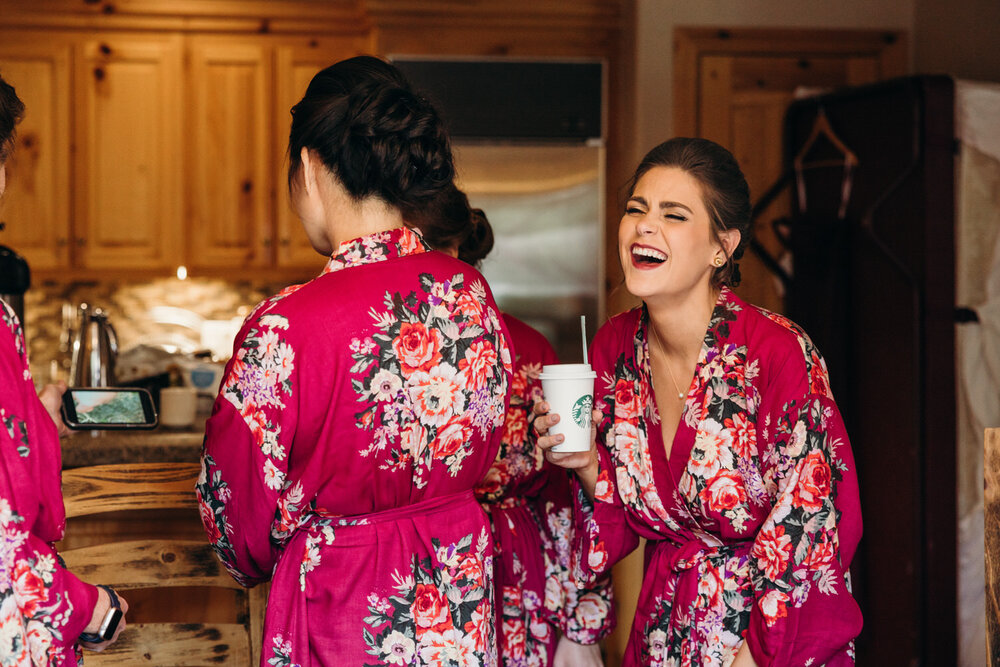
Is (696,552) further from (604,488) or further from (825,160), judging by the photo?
(825,160)

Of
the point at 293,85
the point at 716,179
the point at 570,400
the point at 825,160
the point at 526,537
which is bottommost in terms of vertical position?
the point at 526,537

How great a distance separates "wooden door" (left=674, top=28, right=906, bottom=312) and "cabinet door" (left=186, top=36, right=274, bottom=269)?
187cm

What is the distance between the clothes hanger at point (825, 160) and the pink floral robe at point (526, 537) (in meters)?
1.59

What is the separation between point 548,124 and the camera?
366 centimetres

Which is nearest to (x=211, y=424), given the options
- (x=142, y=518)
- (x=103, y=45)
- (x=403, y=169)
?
(x=403, y=169)

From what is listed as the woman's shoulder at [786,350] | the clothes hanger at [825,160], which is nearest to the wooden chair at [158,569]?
the woman's shoulder at [786,350]

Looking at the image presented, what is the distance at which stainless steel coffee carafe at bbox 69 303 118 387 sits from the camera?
3.03 meters

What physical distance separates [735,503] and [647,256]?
42cm

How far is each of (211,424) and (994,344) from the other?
2.40 meters

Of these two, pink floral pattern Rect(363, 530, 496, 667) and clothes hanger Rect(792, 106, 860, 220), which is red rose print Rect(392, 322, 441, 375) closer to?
pink floral pattern Rect(363, 530, 496, 667)

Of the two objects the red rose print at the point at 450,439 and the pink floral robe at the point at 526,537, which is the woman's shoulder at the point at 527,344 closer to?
the pink floral robe at the point at 526,537

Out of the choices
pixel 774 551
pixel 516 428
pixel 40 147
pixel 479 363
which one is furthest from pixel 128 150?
pixel 774 551

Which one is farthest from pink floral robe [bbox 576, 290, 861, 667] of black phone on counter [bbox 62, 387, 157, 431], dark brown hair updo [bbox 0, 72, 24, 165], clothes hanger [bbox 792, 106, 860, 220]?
clothes hanger [bbox 792, 106, 860, 220]

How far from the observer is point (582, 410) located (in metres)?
1.46
